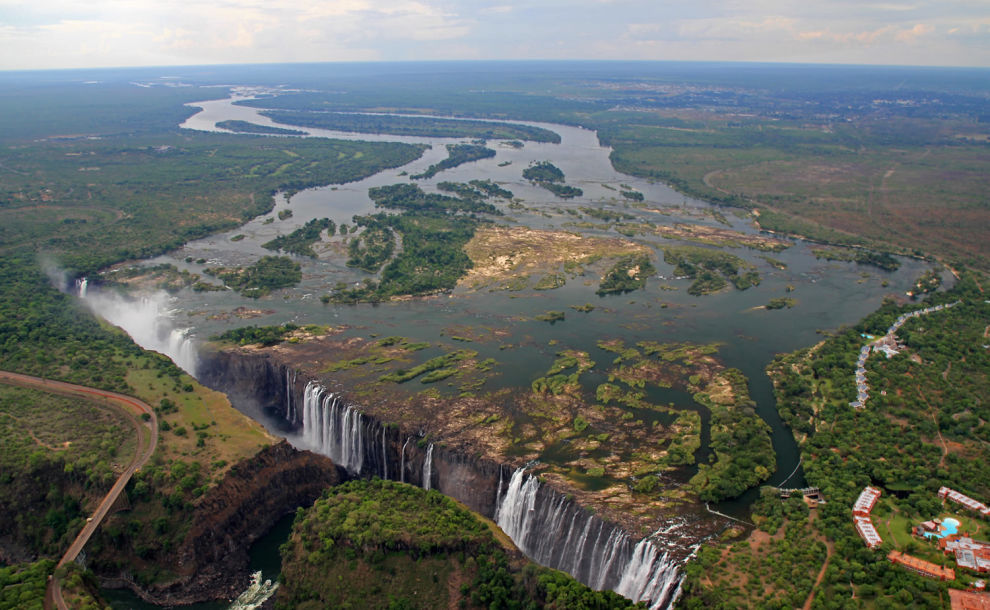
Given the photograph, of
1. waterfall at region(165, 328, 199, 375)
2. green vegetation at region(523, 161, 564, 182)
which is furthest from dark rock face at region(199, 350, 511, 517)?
green vegetation at region(523, 161, 564, 182)

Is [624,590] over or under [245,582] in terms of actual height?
over

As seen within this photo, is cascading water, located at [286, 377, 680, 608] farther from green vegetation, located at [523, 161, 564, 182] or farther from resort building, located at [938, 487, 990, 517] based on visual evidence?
green vegetation, located at [523, 161, 564, 182]

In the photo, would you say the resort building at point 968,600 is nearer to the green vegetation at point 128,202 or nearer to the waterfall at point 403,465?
the waterfall at point 403,465

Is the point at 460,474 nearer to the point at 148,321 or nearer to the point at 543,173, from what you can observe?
the point at 148,321

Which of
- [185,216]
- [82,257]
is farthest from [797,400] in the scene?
[185,216]

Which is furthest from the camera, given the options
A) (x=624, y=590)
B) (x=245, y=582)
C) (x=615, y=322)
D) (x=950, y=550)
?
(x=615, y=322)

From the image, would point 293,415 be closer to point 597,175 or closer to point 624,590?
point 624,590

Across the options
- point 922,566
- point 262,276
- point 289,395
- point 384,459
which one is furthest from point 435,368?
point 922,566
